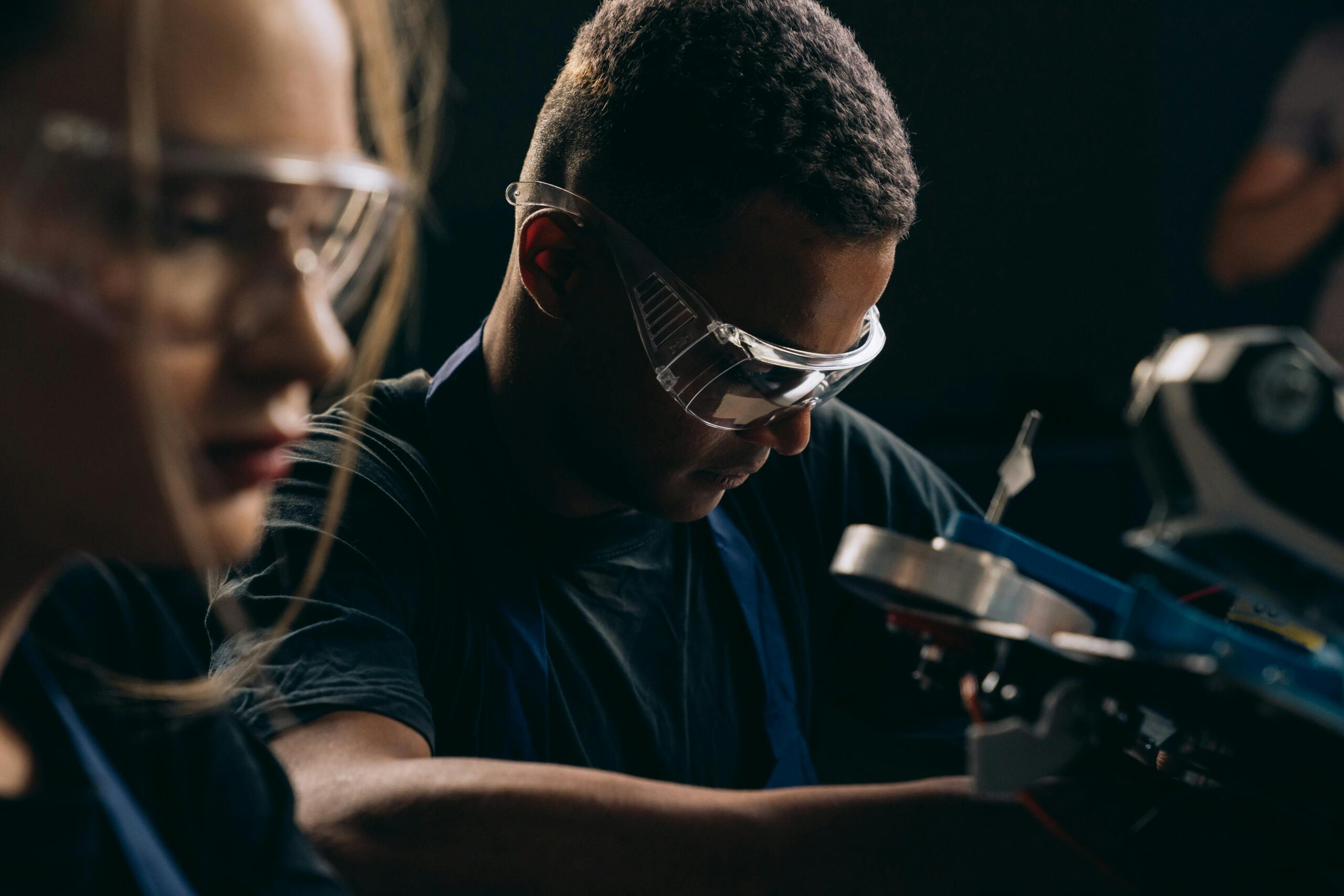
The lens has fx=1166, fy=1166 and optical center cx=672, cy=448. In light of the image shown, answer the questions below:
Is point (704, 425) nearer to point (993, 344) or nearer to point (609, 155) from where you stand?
point (609, 155)

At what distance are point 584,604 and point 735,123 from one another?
59 centimetres

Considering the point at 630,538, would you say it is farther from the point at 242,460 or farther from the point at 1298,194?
the point at 1298,194

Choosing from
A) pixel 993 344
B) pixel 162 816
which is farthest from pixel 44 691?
pixel 993 344

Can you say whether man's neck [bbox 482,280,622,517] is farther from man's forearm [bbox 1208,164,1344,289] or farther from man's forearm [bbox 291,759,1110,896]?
man's forearm [bbox 1208,164,1344,289]

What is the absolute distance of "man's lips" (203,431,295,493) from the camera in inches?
25.2

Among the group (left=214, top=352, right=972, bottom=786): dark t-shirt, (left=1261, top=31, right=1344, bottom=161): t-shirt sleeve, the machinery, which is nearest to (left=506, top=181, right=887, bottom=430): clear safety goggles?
(left=214, top=352, right=972, bottom=786): dark t-shirt

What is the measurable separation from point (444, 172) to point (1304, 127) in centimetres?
215

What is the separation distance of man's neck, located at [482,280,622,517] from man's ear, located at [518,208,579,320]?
0.03 meters

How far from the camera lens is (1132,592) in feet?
2.82

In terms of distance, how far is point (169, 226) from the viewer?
0.56 meters

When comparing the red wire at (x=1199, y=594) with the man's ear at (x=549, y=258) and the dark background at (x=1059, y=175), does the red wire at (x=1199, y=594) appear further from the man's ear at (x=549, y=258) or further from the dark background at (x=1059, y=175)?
the dark background at (x=1059, y=175)

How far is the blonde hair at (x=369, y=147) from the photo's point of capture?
0.55 metres

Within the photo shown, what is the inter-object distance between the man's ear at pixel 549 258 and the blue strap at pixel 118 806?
27.1 inches

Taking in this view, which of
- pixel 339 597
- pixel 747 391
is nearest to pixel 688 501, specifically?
pixel 747 391
